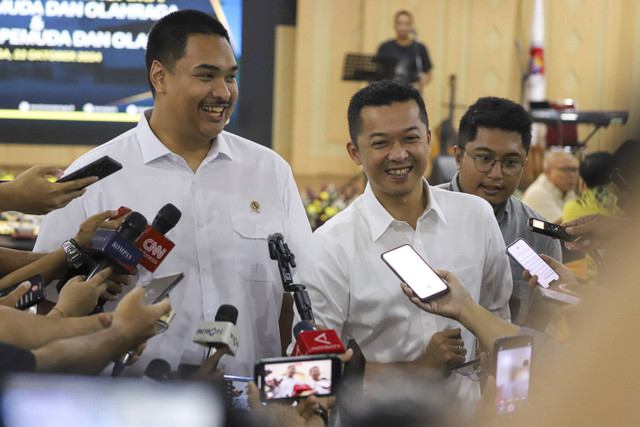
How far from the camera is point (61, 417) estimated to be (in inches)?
33.7

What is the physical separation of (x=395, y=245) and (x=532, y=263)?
38 centimetres

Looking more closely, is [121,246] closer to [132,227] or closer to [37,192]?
[132,227]

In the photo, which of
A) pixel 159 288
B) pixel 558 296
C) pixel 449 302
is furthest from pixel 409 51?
pixel 159 288

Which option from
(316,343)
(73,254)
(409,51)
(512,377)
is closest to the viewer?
(512,377)

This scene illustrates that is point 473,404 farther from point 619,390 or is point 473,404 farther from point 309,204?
point 309,204

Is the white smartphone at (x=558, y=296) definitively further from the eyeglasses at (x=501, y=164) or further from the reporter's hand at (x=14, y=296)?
the reporter's hand at (x=14, y=296)

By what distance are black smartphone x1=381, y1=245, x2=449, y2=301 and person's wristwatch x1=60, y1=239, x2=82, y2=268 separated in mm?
818

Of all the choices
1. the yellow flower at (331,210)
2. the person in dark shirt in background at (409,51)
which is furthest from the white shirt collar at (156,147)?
the person in dark shirt in background at (409,51)

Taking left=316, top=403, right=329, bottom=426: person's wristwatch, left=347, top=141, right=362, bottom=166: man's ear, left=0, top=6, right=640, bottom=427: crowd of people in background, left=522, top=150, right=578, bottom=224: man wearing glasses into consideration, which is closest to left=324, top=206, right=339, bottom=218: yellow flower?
left=522, top=150, right=578, bottom=224: man wearing glasses

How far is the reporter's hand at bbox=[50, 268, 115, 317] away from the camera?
172 cm

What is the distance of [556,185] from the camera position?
5598 millimetres

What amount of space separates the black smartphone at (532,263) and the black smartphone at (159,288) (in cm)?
92

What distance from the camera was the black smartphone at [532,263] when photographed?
6.62 feet

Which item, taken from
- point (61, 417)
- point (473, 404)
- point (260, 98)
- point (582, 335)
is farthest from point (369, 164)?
point (260, 98)
